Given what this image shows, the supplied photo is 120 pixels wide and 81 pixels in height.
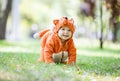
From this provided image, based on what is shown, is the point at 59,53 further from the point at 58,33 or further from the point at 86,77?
the point at 86,77

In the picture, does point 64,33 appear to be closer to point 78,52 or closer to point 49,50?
point 49,50

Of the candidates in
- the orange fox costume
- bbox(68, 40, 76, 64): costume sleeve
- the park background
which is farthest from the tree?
bbox(68, 40, 76, 64): costume sleeve

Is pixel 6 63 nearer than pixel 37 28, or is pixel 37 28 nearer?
pixel 6 63

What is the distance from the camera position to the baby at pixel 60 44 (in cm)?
959

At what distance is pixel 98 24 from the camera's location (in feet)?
58.7

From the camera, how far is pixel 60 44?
9.62m

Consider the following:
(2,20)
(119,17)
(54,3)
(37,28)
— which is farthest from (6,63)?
(37,28)

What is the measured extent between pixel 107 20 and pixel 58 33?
409 inches

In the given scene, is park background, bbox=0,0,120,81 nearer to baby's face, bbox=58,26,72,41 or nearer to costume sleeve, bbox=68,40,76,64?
costume sleeve, bbox=68,40,76,64

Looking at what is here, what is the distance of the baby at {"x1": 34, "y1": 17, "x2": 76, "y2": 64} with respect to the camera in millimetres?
9594

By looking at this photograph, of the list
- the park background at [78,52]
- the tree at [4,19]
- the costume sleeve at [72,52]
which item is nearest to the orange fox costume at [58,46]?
the costume sleeve at [72,52]

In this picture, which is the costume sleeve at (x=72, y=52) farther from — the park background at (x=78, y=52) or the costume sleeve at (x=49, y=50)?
the costume sleeve at (x=49, y=50)

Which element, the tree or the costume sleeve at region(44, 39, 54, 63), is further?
the tree

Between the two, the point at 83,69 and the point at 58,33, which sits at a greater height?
the point at 58,33
